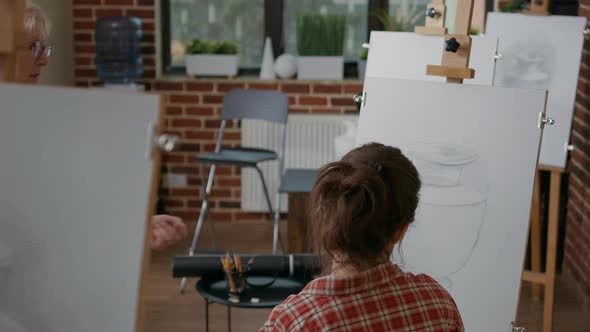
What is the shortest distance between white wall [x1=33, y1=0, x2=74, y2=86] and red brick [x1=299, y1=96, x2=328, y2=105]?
142 cm

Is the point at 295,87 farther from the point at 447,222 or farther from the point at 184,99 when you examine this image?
the point at 447,222

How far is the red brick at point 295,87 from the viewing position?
5.05m

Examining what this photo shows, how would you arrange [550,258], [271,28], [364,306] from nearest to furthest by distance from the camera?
1. [364,306]
2. [550,258]
3. [271,28]

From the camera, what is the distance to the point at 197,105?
16.7 ft

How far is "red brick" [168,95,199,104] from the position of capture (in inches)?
200

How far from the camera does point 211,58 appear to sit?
5.03 meters

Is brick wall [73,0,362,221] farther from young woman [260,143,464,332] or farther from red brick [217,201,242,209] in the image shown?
young woman [260,143,464,332]

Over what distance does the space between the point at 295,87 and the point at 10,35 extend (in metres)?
3.82

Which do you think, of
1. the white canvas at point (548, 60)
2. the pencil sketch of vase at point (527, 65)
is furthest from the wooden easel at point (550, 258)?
the pencil sketch of vase at point (527, 65)

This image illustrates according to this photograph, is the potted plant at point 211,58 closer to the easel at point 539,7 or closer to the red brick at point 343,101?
the red brick at point 343,101

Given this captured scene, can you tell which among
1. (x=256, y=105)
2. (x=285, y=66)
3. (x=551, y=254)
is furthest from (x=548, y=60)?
(x=285, y=66)

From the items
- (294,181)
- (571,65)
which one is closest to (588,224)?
(571,65)

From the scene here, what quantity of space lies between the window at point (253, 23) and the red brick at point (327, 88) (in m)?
0.26

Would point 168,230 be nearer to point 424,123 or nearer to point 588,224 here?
point 424,123
